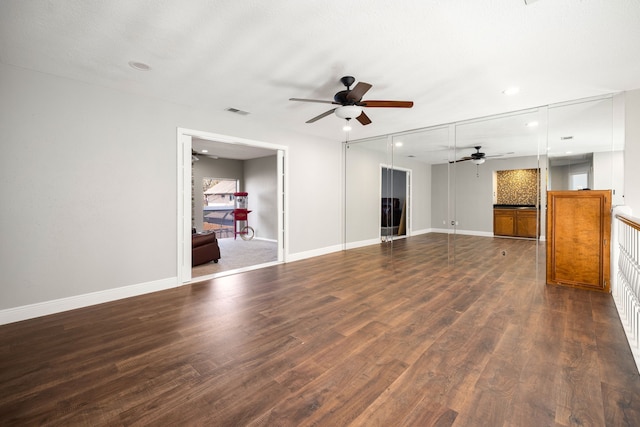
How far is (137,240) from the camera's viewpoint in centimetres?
360

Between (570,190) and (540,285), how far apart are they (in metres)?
1.34

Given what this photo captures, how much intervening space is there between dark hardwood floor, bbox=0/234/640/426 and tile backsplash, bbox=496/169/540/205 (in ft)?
7.53

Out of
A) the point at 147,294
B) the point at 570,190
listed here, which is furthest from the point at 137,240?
the point at 570,190

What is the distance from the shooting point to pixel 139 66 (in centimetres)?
288

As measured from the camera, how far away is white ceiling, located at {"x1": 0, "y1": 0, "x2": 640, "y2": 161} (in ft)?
6.68

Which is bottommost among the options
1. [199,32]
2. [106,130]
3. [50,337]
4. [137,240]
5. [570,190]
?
[50,337]

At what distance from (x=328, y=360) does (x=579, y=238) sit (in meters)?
3.78

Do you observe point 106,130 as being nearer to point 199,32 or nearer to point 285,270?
point 199,32

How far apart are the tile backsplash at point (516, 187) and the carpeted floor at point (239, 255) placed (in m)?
5.01

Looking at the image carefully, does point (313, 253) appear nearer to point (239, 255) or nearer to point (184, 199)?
point (239, 255)

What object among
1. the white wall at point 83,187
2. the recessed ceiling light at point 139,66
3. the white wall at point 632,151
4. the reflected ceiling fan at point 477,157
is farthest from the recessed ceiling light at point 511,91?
the recessed ceiling light at point 139,66

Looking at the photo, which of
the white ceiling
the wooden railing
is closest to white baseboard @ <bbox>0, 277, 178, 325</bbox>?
the white ceiling

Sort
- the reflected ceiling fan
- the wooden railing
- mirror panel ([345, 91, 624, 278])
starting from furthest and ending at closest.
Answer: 1. the reflected ceiling fan
2. mirror panel ([345, 91, 624, 278])
3. the wooden railing

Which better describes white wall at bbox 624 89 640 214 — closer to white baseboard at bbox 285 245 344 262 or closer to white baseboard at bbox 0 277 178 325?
white baseboard at bbox 285 245 344 262
